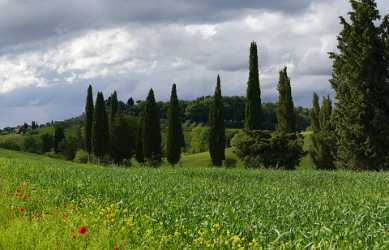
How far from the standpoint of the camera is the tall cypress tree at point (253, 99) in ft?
204

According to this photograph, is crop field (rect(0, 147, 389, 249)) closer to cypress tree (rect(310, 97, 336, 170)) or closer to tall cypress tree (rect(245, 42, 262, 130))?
tall cypress tree (rect(245, 42, 262, 130))

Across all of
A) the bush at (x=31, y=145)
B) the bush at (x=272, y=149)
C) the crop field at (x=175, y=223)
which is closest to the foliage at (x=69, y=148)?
the bush at (x=31, y=145)

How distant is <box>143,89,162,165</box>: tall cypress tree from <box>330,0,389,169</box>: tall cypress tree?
33813 millimetres

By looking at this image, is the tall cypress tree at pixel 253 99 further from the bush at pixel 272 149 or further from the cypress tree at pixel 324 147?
the cypress tree at pixel 324 147

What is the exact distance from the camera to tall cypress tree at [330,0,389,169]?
4353 centimetres

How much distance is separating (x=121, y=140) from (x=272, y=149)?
123ft

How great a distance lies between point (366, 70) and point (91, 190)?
3479 centimetres

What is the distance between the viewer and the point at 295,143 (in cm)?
5306

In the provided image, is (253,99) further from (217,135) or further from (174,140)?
(174,140)

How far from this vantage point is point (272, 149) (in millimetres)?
53156

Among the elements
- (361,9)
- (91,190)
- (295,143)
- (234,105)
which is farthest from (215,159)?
(234,105)

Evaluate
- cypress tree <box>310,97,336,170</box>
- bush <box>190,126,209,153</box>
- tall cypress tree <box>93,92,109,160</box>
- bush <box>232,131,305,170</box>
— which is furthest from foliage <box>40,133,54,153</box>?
bush <box>232,131,305,170</box>

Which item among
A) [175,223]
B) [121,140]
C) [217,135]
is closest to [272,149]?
[217,135]

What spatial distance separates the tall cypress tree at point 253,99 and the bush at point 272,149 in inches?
309
